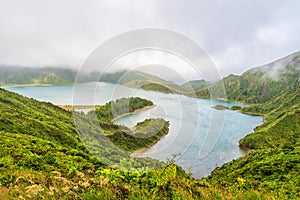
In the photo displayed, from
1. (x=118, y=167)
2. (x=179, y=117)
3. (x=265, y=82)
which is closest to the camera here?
(x=179, y=117)

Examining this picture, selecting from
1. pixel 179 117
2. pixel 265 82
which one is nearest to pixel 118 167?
pixel 179 117

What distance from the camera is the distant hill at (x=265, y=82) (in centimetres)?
15850

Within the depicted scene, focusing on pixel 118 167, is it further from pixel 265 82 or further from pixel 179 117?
pixel 265 82

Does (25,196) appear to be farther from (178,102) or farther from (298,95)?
(298,95)

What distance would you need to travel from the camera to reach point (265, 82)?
174875mm

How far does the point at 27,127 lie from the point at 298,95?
4571 inches

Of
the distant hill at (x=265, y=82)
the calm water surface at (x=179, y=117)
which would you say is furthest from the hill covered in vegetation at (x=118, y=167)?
the distant hill at (x=265, y=82)

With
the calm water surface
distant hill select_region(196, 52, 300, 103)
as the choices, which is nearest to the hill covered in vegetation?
the calm water surface

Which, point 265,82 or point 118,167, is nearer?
point 118,167

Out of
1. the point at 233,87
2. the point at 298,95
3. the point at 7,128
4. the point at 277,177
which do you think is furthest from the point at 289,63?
the point at 7,128

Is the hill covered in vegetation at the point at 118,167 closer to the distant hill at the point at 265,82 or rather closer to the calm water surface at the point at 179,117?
the calm water surface at the point at 179,117

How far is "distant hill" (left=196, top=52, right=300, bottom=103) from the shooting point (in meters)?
158

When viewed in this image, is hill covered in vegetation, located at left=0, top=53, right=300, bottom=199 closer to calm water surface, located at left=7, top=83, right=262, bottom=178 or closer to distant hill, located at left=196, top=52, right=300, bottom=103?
→ calm water surface, located at left=7, top=83, right=262, bottom=178

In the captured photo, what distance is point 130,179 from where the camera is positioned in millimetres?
3963
